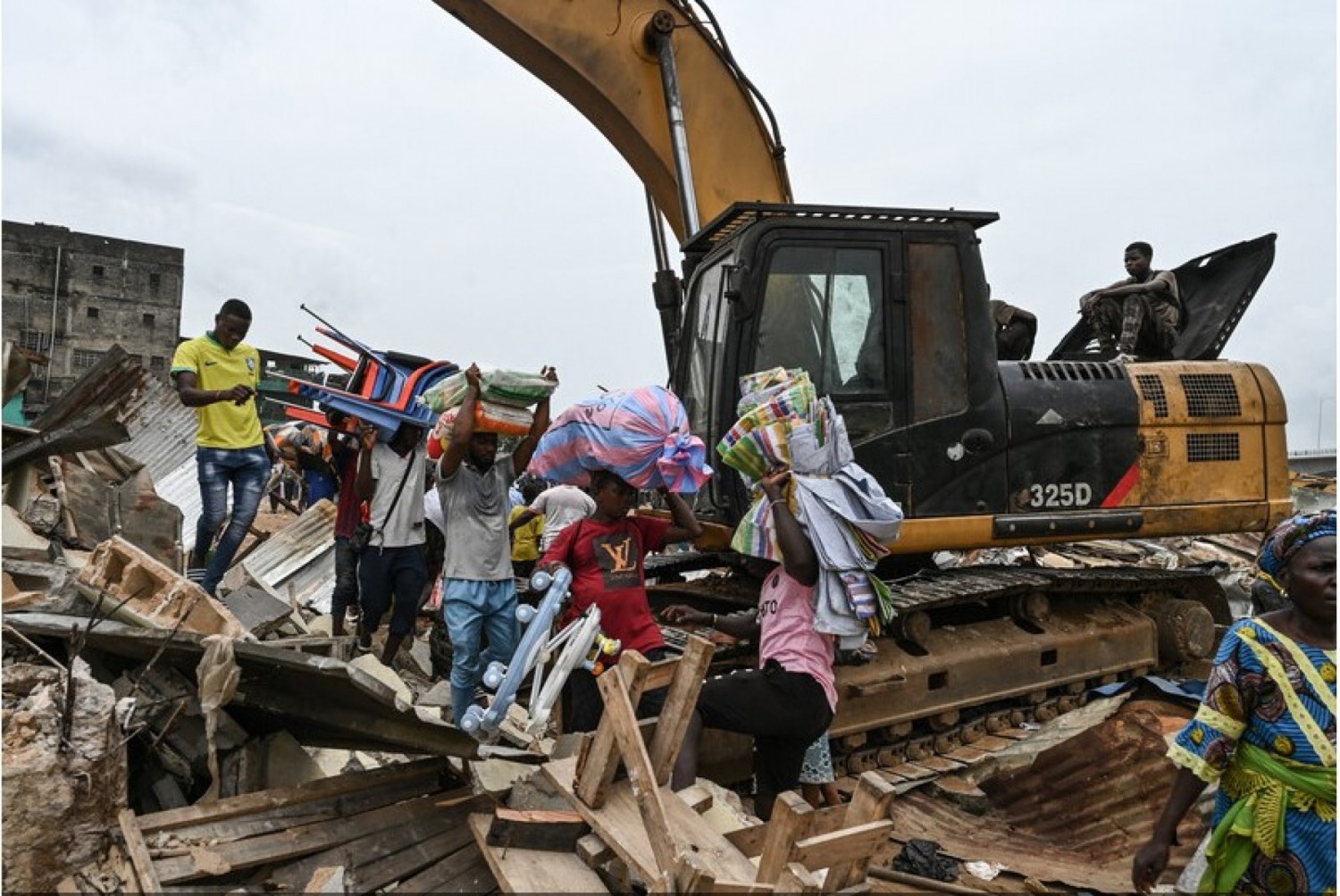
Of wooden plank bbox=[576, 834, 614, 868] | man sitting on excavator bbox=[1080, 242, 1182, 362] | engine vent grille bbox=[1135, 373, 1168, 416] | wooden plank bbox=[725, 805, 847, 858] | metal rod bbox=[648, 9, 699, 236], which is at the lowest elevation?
wooden plank bbox=[576, 834, 614, 868]

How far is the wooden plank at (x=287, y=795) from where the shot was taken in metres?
3.05

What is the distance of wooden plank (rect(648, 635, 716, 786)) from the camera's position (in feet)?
9.75

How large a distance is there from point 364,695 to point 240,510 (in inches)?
121

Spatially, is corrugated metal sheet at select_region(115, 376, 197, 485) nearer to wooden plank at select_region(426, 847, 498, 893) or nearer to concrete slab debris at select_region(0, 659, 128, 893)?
concrete slab debris at select_region(0, 659, 128, 893)

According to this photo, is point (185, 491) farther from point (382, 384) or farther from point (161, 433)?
point (382, 384)

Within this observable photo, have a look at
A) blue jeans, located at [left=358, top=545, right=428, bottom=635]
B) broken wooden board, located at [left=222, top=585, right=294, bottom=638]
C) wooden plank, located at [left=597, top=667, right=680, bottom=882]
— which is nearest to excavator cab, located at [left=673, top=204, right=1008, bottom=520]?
blue jeans, located at [left=358, top=545, right=428, bottom=635]

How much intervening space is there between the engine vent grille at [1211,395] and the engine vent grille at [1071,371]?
1.55 ft

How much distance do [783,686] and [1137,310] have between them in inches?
183

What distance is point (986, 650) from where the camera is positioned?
5863mm

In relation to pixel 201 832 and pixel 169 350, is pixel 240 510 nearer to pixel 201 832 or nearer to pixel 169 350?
pixel 201 832

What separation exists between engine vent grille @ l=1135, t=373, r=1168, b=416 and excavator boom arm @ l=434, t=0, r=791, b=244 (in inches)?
111

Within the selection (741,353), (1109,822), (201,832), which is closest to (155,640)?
(201,832)

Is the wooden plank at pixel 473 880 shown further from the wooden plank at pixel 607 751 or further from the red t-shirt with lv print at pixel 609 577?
the red t-shirt with lv print at pixel 609 577

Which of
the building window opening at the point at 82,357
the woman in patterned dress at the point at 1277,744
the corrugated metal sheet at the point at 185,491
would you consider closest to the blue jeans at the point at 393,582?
the woman in patterned dress at the point at 1277,744
